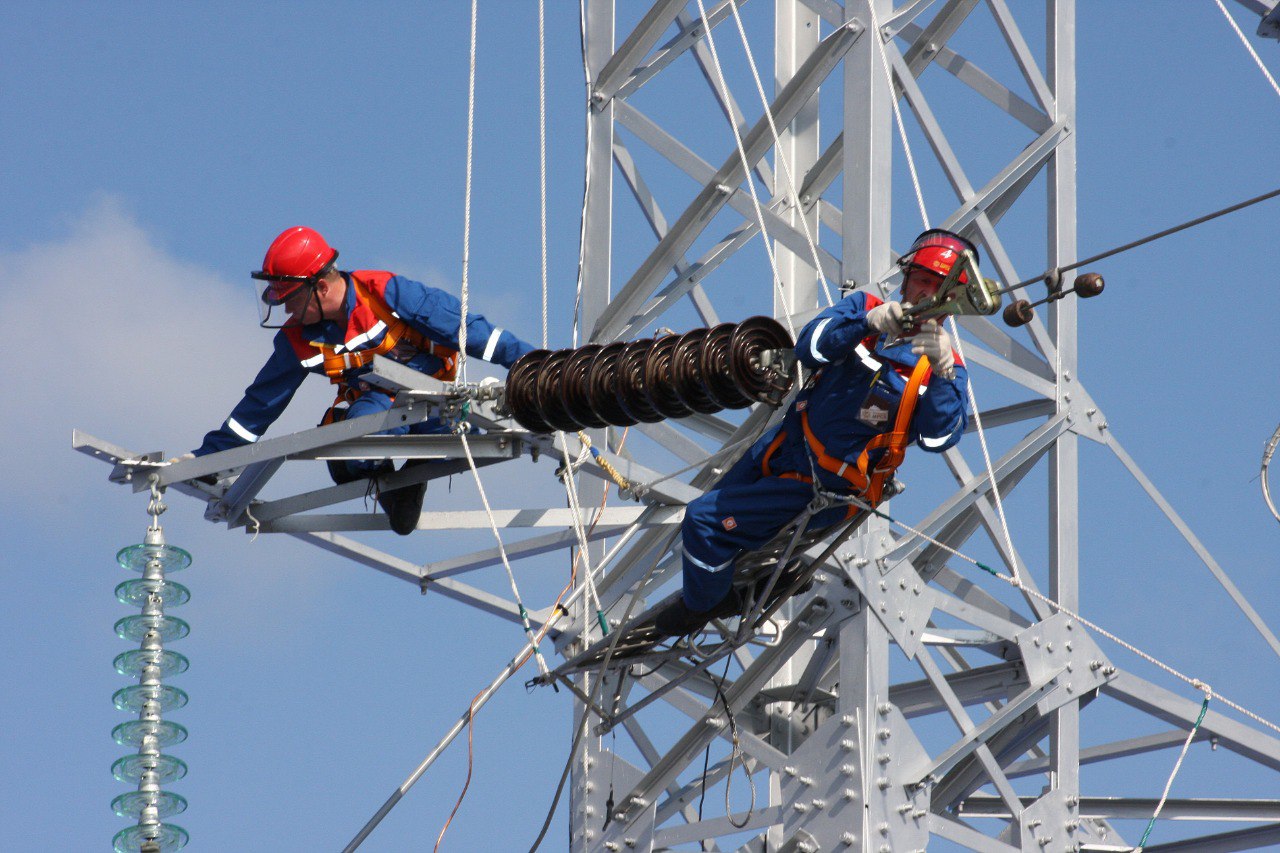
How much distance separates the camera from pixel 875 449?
11.1 m

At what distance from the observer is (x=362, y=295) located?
12695 mm

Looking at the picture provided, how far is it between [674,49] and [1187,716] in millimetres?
4709

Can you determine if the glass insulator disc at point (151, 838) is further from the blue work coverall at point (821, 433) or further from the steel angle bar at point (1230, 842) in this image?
the steel angle bar at point (1230, 842)

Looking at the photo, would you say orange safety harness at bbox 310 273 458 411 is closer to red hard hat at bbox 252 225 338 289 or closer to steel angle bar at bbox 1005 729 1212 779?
red hard hat at bbox 252 225 338 289

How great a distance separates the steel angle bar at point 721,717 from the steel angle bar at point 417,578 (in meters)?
0.99

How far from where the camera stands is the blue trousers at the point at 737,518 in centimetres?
1130

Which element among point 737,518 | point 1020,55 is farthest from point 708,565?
point 1020,55

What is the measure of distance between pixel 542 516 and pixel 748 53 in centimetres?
261

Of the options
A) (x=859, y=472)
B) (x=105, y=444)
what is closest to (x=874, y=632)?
(x=859, y=472)

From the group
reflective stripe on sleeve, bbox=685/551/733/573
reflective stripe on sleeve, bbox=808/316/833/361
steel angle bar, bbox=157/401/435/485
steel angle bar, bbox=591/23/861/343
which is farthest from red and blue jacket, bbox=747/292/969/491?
steel angle bar, bbox=591/23/861/343

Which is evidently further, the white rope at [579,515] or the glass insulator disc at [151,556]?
the white rope at [579,515]

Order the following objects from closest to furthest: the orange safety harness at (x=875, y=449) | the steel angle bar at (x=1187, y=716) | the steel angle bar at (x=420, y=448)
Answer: the orange safety harness at (x=875, y=449)
the steel angle bar at (x=420, y=448)
the steel angle bar at (x=1187, y=716)

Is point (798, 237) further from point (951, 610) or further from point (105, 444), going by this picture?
point (105, 444)

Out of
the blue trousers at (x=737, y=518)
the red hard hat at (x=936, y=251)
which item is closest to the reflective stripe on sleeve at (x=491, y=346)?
the blue trousers at (x=737, y=518)
